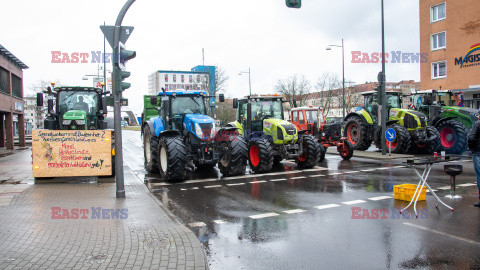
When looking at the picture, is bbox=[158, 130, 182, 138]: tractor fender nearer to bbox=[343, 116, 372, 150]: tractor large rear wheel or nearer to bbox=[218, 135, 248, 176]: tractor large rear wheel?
bbox=[218, 135, 248, 176]: tractor large rear wheel

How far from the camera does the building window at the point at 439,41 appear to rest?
3083 centimetres

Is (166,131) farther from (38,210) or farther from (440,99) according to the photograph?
(440,99)

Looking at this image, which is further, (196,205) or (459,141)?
(459,141)

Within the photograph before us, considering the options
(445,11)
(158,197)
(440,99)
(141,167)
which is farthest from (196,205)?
(445,11)

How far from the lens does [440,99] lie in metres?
18.4

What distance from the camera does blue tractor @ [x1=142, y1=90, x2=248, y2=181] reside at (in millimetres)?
10961

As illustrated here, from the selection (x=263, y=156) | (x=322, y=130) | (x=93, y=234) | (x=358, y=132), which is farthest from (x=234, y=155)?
(x=358, y=132)

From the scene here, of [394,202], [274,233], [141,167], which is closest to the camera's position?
[274,233]

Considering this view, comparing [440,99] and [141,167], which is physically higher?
[440,99]

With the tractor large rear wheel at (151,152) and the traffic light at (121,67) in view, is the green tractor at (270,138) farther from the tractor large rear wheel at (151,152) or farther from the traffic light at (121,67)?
the traffic light at (121,67)

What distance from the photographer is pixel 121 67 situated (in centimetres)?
873

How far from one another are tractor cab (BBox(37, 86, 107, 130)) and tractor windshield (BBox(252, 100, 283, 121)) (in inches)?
218

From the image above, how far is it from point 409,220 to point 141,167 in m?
11.2

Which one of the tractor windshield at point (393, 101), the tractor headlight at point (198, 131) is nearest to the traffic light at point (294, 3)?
the tractor headlight at point (198, 131)
